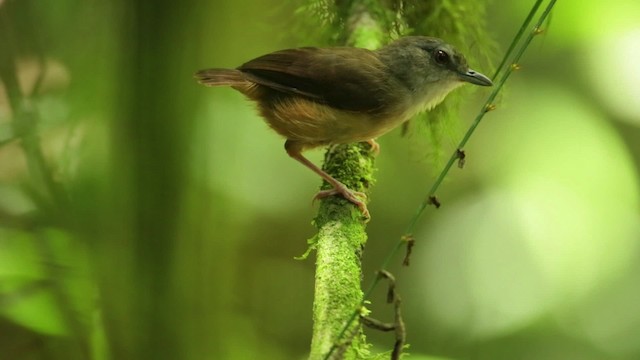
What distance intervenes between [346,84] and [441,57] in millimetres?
273

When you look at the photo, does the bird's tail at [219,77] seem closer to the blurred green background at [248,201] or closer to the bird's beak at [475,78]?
the blurred green background at [248,201]

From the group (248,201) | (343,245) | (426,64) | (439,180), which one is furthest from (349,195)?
(248,201)

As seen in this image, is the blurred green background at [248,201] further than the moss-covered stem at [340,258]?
Yes

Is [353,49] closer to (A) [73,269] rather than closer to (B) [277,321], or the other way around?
(A) [73,269]

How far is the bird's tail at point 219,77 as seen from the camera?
1625mm

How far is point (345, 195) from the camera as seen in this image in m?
1.66

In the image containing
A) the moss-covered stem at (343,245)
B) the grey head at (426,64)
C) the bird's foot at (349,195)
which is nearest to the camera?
the moss-covered stem at (343,245)

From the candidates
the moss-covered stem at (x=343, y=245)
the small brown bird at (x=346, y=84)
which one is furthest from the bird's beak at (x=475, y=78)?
the moss-covered stem at (x=343, y=245)

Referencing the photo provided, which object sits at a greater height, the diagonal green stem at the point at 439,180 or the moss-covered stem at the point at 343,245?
the diagonal green stem at the point at 439,180

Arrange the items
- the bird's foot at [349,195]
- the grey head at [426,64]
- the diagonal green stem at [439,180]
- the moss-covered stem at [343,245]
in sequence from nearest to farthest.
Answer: the diagonal green stem at [439,180] → the moss-covered stem at [343,245] → the bird's foot at [349,195] → the grey head at [426,64]

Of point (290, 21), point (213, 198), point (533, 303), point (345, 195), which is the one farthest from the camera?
point (533, 303)

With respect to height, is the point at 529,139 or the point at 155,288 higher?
the point at 529,139

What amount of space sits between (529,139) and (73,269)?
6.11ft

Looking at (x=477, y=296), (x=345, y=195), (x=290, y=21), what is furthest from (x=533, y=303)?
(x=290, y=21)
